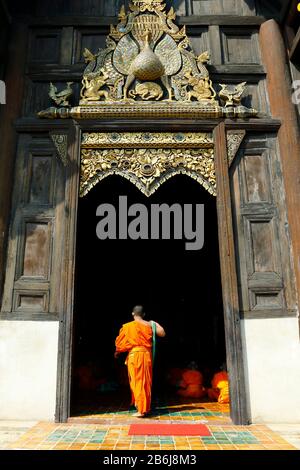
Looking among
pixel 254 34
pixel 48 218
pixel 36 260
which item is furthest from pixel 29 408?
pixel 254 34

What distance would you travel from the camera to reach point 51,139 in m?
5.81

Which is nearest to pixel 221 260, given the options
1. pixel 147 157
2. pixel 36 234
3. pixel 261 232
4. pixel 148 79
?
pixel 261 232

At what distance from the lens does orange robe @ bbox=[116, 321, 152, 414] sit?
504cm

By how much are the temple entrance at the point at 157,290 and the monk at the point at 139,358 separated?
325 cm

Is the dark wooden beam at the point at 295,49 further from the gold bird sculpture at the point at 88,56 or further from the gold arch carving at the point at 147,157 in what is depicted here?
the gold bird sculpture at the point at 88,56

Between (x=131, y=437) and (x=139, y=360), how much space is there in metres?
1.20

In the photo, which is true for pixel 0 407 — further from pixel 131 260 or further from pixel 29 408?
pixel 131 260

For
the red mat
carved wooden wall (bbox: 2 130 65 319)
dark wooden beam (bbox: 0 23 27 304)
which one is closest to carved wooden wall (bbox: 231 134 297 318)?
the red mat

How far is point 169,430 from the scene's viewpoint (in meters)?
4.35

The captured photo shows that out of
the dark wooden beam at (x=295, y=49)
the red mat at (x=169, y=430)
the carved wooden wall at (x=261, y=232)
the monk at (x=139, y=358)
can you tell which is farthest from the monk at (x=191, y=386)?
the dark wooden beam at (x=295, y=49)

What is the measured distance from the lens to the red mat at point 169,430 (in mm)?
4215

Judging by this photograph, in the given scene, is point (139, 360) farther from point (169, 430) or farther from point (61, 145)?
point (61, 145)

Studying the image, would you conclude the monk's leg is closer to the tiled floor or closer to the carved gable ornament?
the tiled floor

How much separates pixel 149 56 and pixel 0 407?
555 cm
